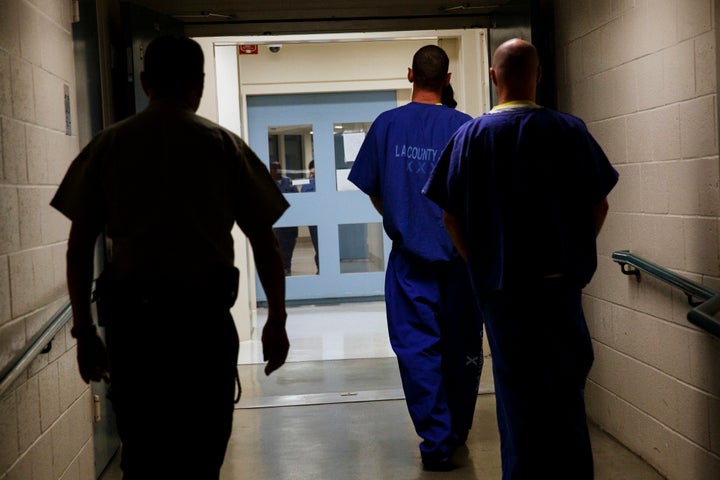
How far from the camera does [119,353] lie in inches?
80.0

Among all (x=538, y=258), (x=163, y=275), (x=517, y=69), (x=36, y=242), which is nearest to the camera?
(x=163, y=275)

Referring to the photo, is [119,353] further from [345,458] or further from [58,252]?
[345,458]

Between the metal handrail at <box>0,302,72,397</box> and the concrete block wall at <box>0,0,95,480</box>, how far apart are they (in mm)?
38

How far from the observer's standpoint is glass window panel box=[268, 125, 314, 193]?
28.6 ft

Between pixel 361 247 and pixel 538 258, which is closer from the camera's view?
pixel 538 258

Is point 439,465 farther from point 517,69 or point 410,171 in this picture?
point 517,69

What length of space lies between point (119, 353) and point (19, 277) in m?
0.81

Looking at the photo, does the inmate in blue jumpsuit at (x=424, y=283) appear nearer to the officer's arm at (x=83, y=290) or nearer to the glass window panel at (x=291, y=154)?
the officer's arm at (x=83, y=290)

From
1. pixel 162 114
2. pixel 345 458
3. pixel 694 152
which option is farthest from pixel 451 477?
pixel 162 114

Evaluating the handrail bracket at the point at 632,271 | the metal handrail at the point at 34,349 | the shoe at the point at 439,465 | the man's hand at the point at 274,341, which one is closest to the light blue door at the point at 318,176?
the handrail bracket at the point at 632,271

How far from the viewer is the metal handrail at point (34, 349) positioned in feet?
7.70

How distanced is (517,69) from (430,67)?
43.5 inches

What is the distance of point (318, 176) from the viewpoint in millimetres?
8719

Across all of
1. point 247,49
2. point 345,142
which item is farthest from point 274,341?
point 345,142
